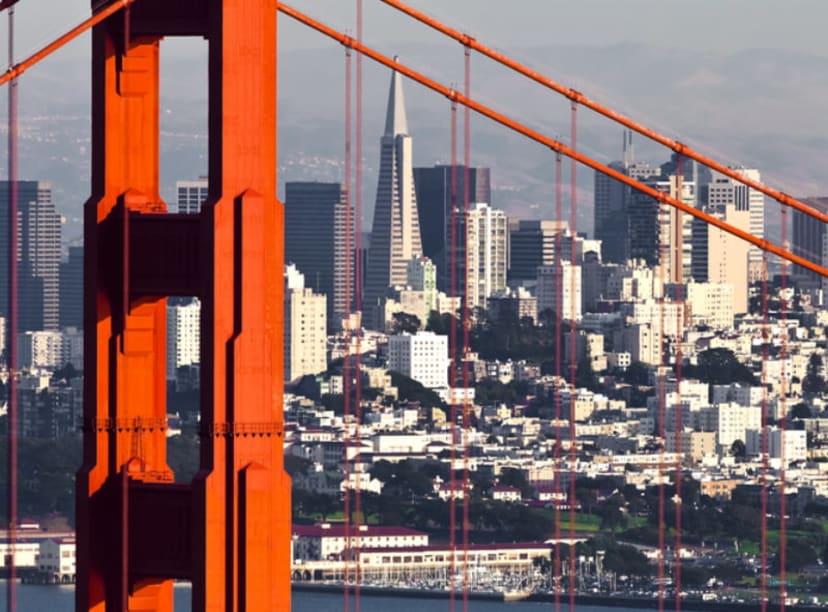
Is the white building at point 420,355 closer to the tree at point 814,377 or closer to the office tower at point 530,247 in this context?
the tree at point 814,377

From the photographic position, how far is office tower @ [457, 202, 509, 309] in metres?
105

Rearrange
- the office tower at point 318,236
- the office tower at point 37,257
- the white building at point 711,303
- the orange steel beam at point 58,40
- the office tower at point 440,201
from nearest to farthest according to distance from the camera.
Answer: the orange steel beam at point 58,40, the office tower at point 37,257, the white building at point 711,303, the office tower at point 318,236, the office tower at point 440,201

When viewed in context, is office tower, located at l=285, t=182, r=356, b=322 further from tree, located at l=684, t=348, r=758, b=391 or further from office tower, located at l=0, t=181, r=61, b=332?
tree, located at l=684, t=348, r=758, b=391

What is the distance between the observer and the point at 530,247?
110125 mm

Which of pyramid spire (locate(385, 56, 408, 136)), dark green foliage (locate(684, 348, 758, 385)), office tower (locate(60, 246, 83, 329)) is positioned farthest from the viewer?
pyramid spire (locate(385, 56, 408, 136))

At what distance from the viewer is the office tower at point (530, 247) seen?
108 metres

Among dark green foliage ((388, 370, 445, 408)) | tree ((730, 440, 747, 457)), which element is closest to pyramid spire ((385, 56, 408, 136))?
dark green foliage ((388, 370, 445, 408))

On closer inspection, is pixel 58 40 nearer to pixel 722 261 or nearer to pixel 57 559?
pixel 57 559

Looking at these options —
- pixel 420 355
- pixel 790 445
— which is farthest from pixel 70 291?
pixel 790 445

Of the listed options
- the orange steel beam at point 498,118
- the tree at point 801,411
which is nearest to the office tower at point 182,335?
the tree at point 801,411

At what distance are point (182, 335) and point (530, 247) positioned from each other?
36.6m

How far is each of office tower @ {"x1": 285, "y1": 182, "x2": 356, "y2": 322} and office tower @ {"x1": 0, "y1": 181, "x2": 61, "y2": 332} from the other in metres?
7.44

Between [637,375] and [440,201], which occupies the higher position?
[440,201]

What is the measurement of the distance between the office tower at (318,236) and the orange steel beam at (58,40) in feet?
293
